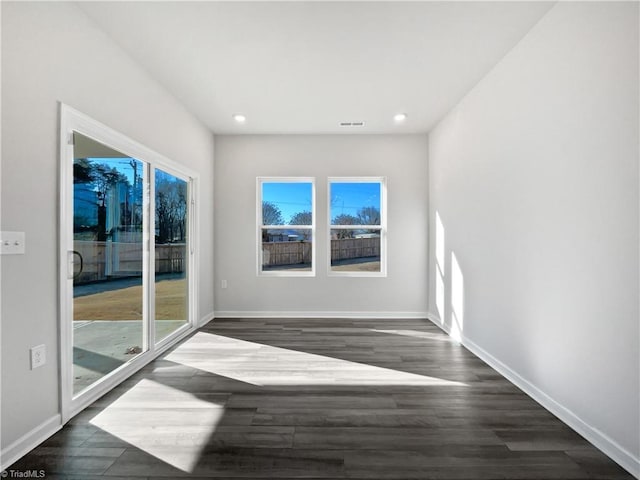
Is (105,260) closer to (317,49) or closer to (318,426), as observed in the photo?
(318,426)

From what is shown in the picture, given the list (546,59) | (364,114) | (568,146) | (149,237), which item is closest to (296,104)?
(364,114)

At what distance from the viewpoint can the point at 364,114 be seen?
13.2 ft

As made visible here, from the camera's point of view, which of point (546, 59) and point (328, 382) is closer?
point (546, 59)

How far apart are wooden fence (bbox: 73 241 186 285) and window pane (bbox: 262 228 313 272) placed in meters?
1.66

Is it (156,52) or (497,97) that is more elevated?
(156,52)

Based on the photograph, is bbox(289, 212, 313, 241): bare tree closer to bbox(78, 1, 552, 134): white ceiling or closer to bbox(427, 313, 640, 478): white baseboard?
bbox(78, 1, 552, 134): white ceiling

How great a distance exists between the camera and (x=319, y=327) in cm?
432

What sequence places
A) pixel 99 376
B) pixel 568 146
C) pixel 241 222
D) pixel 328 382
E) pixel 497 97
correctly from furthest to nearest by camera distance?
pixel 241 222, pixel 497 97, pixel 328 382, pixel 99 376, pixel 568 146

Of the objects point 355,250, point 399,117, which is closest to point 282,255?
point 355,250

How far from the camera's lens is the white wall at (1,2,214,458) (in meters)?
1.71

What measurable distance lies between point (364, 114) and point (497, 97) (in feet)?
5.05

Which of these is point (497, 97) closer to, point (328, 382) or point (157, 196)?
point (328, 382)

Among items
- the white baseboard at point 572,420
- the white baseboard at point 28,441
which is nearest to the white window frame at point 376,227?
the white baseboard at point 572,420

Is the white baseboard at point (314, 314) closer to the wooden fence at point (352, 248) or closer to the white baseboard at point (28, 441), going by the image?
the wooden fence at point (352, 248)
